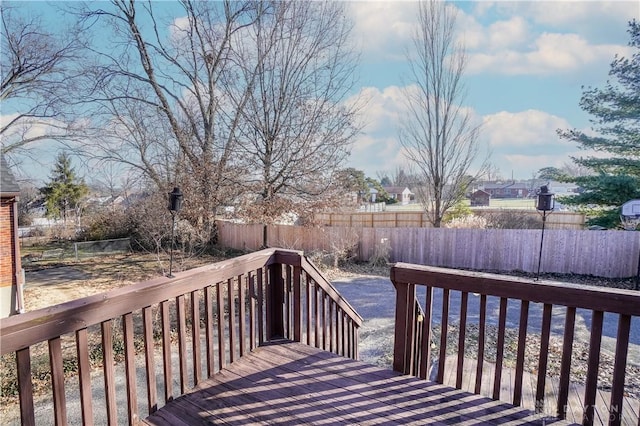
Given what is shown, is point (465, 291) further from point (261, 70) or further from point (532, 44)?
point (261, 70)

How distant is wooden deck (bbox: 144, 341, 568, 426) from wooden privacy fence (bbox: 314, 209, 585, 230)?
7518mm

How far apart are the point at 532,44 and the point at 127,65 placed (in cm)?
1046

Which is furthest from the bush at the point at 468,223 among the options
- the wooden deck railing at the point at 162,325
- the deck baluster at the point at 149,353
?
the deck baluster at the point at 149,353

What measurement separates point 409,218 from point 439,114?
550 centimetres

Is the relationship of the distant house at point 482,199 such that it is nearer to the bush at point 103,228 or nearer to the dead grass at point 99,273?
the dead grass at point 99,273

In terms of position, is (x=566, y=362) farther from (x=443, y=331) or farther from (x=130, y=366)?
(x=130, y=366)

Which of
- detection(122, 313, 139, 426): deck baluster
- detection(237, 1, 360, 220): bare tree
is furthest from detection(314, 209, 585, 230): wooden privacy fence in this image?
detection(122, 313, 139, 426): deck baluster

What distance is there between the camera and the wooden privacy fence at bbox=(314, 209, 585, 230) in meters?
11.7

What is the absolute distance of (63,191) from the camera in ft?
39.7

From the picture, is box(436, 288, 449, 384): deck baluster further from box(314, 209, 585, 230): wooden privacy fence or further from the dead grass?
box(314, 209, 585, 230): wooden privacy fence

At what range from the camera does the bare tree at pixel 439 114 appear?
32.4ft

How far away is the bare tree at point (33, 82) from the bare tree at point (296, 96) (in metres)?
5.71

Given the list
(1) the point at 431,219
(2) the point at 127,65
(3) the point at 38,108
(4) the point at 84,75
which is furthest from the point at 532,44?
(3) the point at 38,108

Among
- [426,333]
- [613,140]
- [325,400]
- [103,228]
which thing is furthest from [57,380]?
[103,228]
